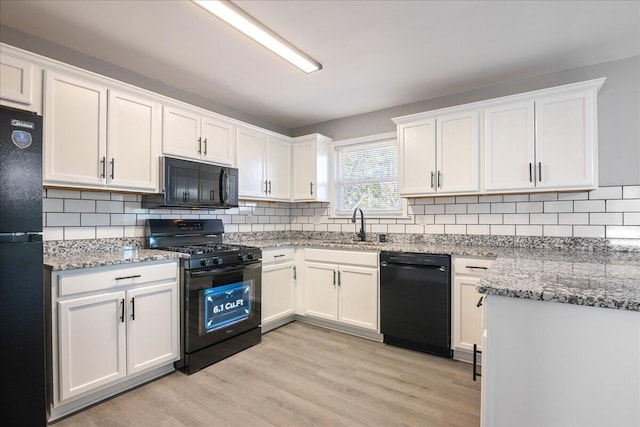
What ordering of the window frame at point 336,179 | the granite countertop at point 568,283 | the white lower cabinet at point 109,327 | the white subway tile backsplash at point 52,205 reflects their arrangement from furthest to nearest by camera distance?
1. the window frame at point 336,179
2. the white subway tile backsplash at point 52,205
3. the white lower cabinet at point 109,327
4. the granite countertop at point 568,283

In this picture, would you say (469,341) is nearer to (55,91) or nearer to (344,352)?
(344,352)

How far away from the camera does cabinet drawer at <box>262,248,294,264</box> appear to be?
3.31 meters

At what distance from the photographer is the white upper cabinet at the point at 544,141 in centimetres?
249

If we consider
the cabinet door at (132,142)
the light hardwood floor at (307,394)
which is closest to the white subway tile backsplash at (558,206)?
the light hardwood floor at (307,394)

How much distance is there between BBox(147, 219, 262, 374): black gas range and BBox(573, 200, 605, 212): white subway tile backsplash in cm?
280

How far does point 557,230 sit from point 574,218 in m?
0.16

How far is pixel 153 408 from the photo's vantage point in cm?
204

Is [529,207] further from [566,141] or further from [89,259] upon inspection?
[89,259]

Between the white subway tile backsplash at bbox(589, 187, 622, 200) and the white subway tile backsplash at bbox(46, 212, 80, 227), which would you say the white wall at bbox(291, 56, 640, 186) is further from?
the white subway tile backsplash at bbox(46, 212, 80, 227)

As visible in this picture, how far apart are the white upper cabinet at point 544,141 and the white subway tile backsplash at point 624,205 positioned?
329 mm

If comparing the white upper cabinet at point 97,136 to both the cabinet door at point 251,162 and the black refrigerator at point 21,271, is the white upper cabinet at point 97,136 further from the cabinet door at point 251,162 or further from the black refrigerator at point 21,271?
the cabinet door at point 251,162

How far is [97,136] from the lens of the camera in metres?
2.35

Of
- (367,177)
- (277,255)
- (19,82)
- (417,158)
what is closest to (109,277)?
(19,82)

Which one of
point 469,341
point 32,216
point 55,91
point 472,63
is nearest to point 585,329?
point 469,341
